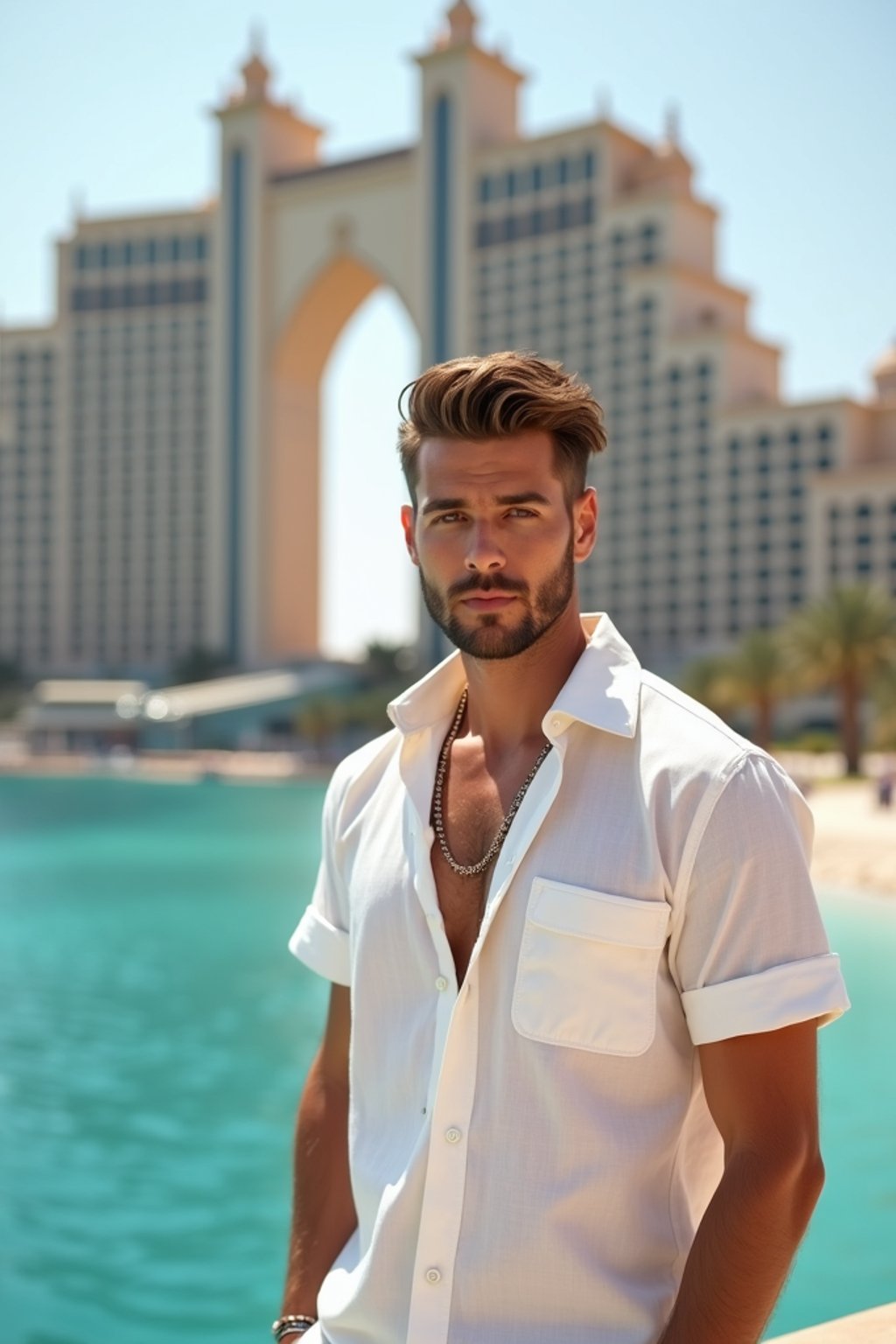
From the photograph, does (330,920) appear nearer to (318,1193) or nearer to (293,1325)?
(318,1193)

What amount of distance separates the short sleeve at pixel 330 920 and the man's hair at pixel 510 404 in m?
0.76

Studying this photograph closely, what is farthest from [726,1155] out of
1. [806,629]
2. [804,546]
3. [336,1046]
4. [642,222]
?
[642,222]

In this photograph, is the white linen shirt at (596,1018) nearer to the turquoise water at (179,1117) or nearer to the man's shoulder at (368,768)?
the man's shoulder at (368,768)

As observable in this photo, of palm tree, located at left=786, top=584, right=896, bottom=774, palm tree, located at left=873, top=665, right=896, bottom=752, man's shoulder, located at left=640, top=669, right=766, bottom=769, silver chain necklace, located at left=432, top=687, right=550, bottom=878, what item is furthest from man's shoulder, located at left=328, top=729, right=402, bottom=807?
Answer: palm tree, located at left=786, top=584, right=896, bottom=774

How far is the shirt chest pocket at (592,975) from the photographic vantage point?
7.10ft

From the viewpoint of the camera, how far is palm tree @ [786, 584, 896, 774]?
39.2 metres

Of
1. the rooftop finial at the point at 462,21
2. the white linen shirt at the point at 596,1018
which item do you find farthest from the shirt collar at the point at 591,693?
the rooftop finial at the point at 462,21

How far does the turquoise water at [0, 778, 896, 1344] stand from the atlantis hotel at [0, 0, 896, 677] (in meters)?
52.8

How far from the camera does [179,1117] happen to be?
10836 mm

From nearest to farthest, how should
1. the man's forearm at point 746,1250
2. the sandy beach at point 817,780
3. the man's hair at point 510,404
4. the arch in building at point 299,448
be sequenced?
the man's forearm at point 746,1250 < the man's hair at point 510,404 < the sandy beach at point 817,780 < the arch in building at point 299,448

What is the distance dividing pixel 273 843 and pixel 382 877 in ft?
94.5

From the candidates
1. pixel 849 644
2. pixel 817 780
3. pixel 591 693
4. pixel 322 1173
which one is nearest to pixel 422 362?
pixel 849 644

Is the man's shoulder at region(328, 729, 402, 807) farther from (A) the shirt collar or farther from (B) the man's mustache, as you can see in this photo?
(B) the man's mustache

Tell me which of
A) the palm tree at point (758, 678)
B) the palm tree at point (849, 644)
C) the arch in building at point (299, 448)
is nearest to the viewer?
the palm tree at point (849, 644)
